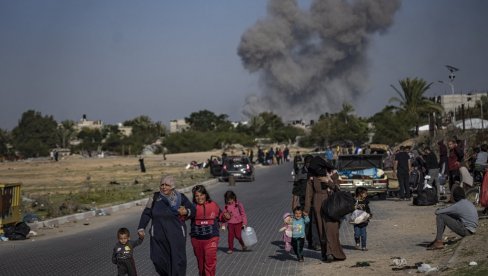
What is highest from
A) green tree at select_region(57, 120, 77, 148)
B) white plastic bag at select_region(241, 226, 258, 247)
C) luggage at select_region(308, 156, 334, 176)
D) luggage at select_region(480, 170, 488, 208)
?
green tree at select_region(57, 120, 77, 148)

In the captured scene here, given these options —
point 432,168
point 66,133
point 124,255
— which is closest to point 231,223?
point 124,255

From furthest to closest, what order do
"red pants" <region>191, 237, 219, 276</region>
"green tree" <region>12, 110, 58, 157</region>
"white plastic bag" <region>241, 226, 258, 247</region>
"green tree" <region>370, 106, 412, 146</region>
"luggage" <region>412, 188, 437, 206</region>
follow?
"green tree" <region>12, 110, 58, 157</region> → "green tree" <region>370, 106, 412, 146</region> → "luggage" <region>412, 188, 437, 206</region> → "white plastic bag" <region>241, 226, 258, 247</region> → "red pants" <region>191, 237, 219, 276</region>

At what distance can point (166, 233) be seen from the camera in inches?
→ 329

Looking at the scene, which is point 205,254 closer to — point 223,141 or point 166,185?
point 166,185

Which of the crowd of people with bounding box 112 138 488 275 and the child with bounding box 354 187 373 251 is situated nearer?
the crowd of people with bounding box 112 138 488 275

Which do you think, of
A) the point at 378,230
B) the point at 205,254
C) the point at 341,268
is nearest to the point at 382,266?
the point at 341,268

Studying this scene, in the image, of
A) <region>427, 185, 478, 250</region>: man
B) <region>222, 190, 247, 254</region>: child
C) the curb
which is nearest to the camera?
<region>427, 185, 478, 250</region>: man

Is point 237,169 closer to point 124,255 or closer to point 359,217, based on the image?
point 359,217

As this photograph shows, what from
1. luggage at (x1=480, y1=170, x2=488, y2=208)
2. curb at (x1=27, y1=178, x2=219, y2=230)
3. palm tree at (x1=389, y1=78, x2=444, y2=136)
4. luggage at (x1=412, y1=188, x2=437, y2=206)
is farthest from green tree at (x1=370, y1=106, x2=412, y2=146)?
luggage at (x1=480, y1=170, x2=488, y2=208)

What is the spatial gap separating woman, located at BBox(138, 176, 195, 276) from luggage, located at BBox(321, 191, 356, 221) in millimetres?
3273

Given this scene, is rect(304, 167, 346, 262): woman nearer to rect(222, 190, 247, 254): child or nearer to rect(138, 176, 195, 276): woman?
rect(222, 190, 247, 254): child

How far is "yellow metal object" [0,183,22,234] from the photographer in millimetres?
17328

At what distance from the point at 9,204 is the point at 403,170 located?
37.0ft

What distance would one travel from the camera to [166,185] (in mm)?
8469
